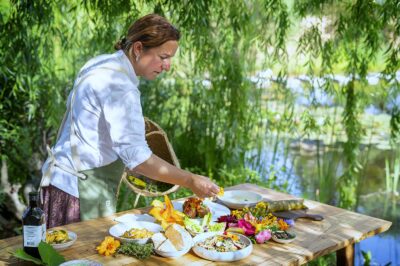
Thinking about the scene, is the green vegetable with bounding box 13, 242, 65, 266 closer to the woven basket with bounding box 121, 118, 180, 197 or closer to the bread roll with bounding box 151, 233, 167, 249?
the bread roll with bounding box 151, 233, 167, 249

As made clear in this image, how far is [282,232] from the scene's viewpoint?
2121 millimetres

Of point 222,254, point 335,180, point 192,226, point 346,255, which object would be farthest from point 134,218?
point 335,180

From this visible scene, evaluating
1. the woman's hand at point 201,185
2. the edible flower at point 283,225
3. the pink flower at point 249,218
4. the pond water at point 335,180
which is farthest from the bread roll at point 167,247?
the pond water at point 335,180

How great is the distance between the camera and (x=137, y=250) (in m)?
1.90

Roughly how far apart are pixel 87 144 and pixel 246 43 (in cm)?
234

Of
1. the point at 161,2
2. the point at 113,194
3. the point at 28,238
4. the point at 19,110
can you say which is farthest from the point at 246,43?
the point at 28,238

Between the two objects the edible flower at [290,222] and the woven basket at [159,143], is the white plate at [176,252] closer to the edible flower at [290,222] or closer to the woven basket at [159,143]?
the edible flower at [290,222]

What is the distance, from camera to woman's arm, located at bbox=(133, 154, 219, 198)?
2096 mm

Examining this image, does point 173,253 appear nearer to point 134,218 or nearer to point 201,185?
point 201,185

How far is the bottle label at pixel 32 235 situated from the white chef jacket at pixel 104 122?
1.47ft

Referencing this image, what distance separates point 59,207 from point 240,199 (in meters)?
0.83

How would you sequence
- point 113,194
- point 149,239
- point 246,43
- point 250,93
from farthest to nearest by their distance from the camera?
point 250,93 → point 246,43 → point 113,194 → point 149,239

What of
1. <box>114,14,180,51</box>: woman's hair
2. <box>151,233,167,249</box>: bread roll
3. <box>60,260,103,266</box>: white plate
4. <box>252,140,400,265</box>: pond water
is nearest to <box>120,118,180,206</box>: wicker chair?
<box>114,14,180,51</box>: woman's hair

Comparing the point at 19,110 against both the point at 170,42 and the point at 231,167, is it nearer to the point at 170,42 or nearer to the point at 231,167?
the point at 231,167
